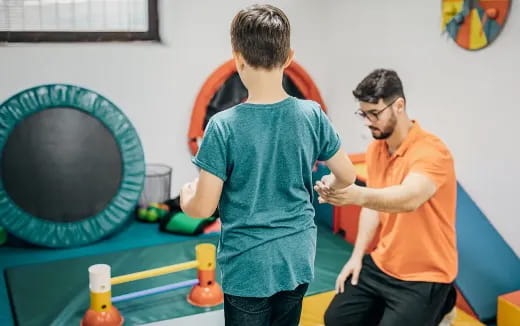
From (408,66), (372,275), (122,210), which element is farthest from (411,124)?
(122,210)

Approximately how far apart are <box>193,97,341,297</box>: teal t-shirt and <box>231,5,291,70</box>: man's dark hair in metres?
0.12

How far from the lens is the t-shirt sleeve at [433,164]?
6.77 ft

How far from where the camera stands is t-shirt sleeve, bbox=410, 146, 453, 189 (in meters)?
2.06

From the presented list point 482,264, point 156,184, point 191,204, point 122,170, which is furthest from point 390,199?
point 156,184

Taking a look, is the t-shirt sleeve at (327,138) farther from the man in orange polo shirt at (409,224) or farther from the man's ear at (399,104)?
the man's ear at (399,104)

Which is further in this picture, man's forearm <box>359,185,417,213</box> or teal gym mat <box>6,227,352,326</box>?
teal gym mat <box>6,227,352,326</box>

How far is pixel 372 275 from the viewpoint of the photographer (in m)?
2.32

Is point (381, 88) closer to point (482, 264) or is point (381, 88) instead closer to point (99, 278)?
point (482, 264)

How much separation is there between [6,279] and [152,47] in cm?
189

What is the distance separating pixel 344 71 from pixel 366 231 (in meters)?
2.18

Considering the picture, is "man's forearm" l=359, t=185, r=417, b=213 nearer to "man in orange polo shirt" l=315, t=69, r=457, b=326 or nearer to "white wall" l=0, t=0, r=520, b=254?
"man in orange polo shirt" l=315, t=69, r=457, b=326

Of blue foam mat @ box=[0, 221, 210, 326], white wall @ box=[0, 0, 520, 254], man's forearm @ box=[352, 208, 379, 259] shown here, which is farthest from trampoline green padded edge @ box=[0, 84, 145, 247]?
man's forearm @ box=[352, 208, 379, 259]

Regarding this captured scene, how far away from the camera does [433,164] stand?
207 cm

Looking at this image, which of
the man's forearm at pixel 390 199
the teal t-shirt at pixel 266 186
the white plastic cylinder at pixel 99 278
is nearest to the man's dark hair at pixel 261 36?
the teal t-shirt at pixel 266 186
